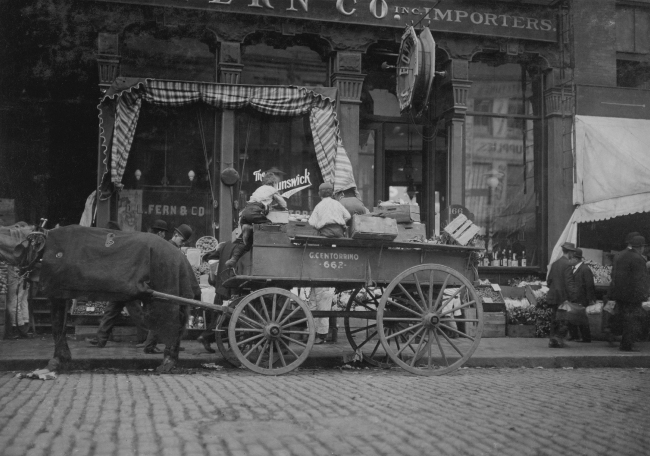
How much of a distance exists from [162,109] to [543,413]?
32.4ft

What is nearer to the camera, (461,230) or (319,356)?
(319,356)

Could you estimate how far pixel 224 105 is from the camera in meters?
13.6

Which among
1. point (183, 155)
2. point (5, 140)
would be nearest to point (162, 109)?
point (183, 155)

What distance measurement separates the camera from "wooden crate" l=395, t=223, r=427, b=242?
9320mm

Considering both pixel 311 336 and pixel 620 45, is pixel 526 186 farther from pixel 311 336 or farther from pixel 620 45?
pixel 311 336

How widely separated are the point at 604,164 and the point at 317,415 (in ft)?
36.3

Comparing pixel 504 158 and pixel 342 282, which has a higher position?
pixel 504 158

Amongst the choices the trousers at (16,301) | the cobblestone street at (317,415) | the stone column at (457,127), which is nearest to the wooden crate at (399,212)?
the cobblestone street at (317,415)

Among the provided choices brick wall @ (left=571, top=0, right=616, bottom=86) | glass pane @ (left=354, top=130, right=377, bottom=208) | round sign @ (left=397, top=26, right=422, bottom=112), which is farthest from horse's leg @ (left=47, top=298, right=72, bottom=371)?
brick wall @ (left=571, top=0, right=616, bottom=86)

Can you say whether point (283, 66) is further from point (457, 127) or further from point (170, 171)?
point (457, 127)

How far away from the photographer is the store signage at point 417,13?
13672 mm

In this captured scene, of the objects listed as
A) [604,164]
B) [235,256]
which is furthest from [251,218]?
[604,164]

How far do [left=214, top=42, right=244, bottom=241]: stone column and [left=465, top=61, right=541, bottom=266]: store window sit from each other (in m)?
5.04

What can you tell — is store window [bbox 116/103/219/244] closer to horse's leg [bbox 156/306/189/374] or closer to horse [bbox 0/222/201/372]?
horse [bbox 0/222/201/372]
